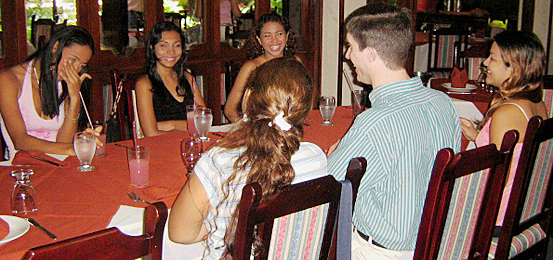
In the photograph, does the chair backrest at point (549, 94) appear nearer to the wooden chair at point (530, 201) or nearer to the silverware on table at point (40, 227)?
the wooden chair at point (530, 201)

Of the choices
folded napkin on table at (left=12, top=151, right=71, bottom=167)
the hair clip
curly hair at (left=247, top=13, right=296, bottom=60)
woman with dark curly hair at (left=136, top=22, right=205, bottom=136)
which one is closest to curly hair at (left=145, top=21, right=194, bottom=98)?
woman with dark curly hair at (left=136, top=22, right=205, bottom=136)

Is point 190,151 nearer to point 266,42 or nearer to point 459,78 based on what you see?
point 266,42

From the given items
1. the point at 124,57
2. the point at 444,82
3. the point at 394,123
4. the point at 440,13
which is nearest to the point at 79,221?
the point at 394,123

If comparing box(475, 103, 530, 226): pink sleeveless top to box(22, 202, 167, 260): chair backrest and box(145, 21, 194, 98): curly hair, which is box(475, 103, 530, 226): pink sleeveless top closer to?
box(22, 202, 167, 260): chair backrest

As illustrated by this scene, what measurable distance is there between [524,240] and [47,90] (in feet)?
7.02

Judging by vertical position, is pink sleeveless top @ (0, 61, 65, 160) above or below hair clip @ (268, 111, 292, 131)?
below

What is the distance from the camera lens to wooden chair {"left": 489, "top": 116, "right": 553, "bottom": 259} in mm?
1704

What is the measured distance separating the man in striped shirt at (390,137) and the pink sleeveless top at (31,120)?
5.25 feet

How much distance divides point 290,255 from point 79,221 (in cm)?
61

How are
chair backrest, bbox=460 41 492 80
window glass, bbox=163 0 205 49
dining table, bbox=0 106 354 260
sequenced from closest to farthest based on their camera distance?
dining table, bbox=0 106 354 260, window glass, bbox=163 0 205 49, chair backrest, bbox=460 41 492 80

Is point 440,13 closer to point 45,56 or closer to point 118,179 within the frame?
point 45,56

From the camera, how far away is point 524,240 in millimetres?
1924

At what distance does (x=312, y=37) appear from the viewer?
4965 millimetres

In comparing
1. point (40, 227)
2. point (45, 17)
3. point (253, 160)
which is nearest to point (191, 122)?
point (40, 227)
